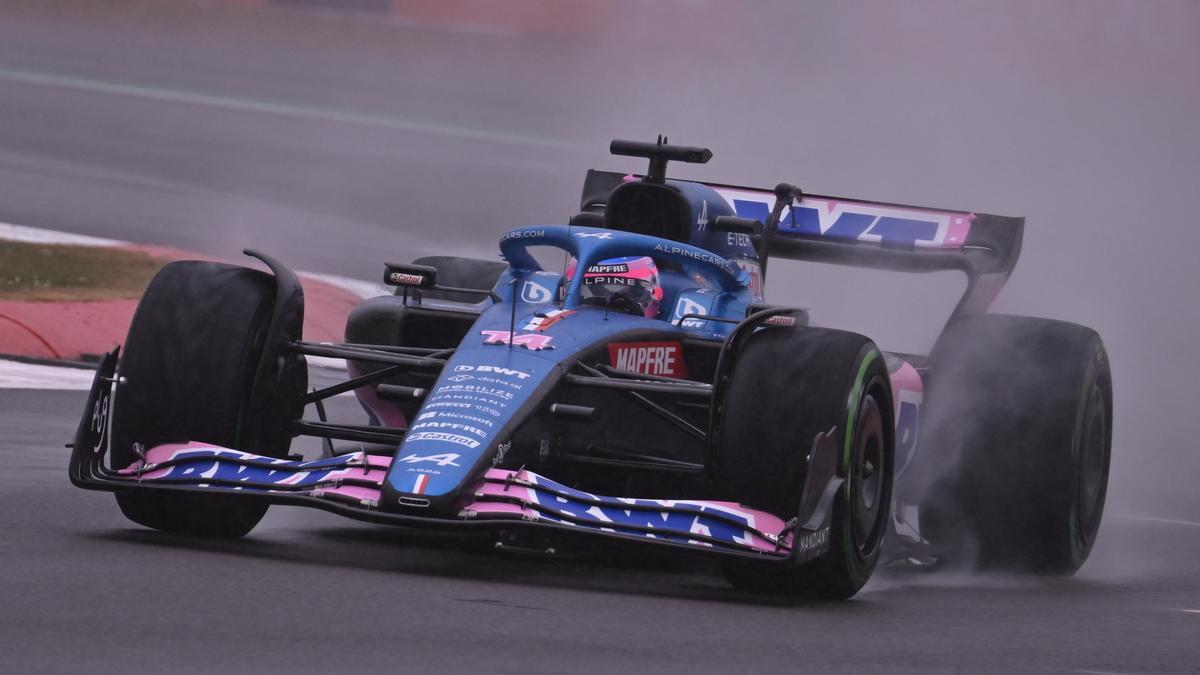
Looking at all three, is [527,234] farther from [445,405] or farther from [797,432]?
[797,432]

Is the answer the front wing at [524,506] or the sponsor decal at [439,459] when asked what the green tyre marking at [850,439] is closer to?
the front wing at [524,506]

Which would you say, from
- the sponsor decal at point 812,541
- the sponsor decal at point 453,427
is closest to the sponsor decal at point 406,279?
the sponsor decal at point 453,427

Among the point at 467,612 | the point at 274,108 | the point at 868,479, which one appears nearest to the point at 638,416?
the point at 868,479

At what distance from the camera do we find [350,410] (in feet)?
41.5

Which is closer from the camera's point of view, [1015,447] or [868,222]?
[1015,447]

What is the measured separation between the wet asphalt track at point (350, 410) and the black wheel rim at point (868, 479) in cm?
25

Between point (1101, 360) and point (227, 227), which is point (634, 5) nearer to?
point (227, 227)

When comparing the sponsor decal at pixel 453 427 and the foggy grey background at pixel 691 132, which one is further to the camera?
the foggy grey background at pixel 691 132

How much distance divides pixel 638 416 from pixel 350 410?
551 centimetres

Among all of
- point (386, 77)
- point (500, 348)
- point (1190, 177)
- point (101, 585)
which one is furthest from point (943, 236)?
point (386, 77)

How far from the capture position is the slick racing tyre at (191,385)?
22.7ft

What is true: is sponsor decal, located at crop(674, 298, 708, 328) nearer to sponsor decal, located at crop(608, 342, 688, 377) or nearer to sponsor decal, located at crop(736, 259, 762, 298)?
sponsor decal, located at crop(608, 342, 688, 377)

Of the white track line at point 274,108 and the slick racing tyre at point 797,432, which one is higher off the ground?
the white track line at point 274,108

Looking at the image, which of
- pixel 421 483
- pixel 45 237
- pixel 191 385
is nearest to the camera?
pixel 421 483
